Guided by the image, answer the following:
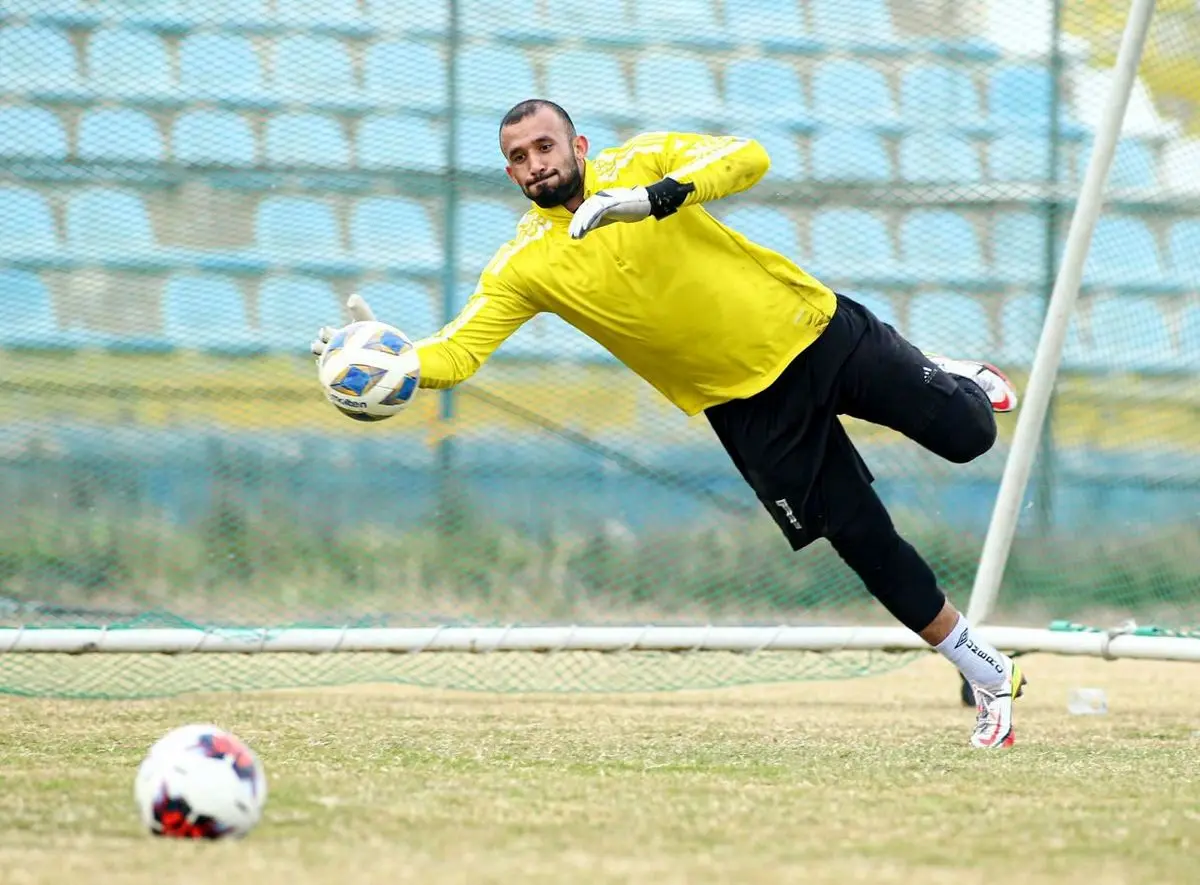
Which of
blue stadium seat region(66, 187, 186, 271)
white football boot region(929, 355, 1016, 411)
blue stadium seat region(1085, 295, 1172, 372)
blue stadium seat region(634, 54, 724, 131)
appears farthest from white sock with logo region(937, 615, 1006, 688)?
blue stadium seat region(66, 187, 186, 271)

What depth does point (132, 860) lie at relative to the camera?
3.27 meters

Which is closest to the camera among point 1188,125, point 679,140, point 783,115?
point 679,140

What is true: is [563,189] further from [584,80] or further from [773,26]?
[773,26]

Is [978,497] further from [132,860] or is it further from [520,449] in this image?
[132,860]

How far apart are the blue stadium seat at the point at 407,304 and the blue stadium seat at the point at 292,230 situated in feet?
0.90

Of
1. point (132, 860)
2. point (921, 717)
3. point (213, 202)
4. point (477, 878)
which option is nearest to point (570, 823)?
point (477, 878)

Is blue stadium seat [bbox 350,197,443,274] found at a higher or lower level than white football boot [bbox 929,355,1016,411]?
higher

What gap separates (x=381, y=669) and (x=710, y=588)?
4.74 feet

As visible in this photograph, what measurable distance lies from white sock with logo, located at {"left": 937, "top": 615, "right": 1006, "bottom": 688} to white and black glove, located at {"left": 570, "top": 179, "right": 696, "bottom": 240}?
170 cm

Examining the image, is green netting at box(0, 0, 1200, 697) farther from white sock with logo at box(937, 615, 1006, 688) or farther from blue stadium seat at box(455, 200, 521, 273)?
white sock with logo at box(937, 615, 1006, 688)

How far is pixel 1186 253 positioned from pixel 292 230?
12.2 ft

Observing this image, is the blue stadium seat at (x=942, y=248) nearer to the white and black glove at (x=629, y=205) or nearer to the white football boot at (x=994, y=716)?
the white football boot at (x=994, y=716)

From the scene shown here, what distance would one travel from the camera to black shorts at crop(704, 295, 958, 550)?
5348 millimetres

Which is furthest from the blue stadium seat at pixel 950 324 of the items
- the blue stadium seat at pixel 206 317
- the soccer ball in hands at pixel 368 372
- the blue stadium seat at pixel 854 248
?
the soccer ball in hands at pixel 368 372
